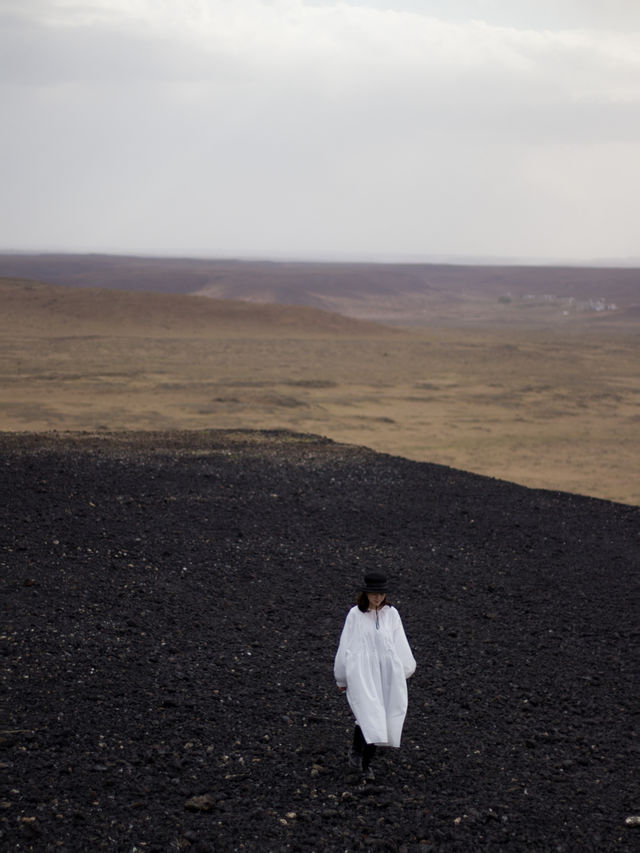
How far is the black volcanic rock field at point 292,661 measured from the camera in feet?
15.2

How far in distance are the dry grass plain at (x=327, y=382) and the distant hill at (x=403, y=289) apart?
24.4 meters

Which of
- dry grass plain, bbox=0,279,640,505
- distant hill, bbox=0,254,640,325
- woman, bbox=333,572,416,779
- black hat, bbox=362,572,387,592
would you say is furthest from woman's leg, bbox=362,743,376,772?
distant hill, bbox=0,254,640,325

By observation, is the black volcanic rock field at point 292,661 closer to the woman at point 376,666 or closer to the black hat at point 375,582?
the woman at point 376,666

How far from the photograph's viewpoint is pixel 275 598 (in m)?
7.85

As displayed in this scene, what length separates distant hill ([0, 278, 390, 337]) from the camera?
3812 centimetres

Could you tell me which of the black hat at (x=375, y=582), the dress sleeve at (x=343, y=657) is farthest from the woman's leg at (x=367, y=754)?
the black hat at (x=375, y=582)

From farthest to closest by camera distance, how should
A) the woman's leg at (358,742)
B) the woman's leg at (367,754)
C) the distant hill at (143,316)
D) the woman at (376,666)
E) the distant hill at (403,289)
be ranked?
the distant hill at (403,289) < the distant hill at (143,316) < the woman's leg at (358,742) < the woman's leg at (367,754) < the woman at (376,666)

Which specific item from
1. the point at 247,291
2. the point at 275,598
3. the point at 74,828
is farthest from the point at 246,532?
the point at 247,291

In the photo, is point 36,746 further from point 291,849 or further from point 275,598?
point 275,598

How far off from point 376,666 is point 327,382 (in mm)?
22624

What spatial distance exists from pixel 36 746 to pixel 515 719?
332 centimetres

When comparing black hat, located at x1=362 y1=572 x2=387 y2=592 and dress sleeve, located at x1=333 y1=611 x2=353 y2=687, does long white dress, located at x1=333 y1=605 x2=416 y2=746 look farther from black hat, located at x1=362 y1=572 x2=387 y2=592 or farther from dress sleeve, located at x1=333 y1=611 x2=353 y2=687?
black hat, located at x1=362 y1=572 x2=387 y2=592

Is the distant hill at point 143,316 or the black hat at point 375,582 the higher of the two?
→ the distant hill at point 143,316

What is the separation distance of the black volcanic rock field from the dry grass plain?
551cm
